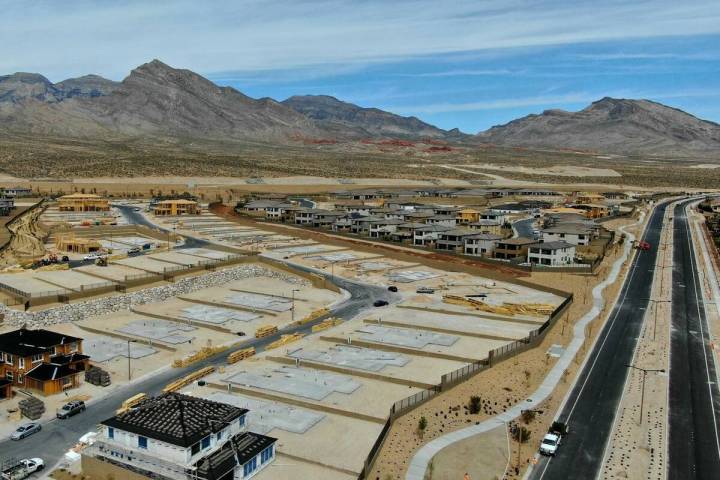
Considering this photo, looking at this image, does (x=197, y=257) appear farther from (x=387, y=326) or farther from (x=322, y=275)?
(x=387, y=326)

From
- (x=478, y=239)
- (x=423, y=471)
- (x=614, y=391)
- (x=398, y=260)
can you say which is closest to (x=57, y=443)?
(x=423, y=471)

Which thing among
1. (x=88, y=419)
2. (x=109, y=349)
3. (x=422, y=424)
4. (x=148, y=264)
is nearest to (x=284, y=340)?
(x=109, y=349)

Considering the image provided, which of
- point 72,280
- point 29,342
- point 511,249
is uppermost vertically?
point 511,249

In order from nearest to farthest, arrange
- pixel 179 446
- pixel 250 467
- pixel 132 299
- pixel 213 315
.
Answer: pixel 179 446
pixel 250 467
pixel 213 315
pixel 132 299

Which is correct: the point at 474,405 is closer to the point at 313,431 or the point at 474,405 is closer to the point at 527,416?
the point at 527,416

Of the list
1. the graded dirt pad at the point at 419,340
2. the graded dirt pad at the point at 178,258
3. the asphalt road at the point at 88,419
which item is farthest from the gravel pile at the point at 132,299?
the graded dirt pad at the point at 419,340

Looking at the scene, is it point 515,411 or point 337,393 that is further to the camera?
point 337,393

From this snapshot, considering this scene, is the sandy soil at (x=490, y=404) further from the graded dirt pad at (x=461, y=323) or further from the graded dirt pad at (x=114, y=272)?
the graded dirt pad at (x=114, y=272)
